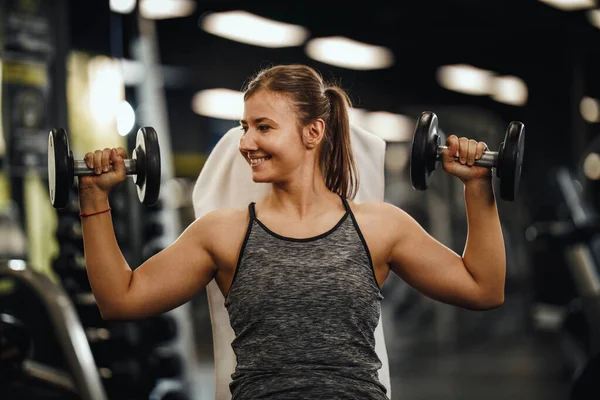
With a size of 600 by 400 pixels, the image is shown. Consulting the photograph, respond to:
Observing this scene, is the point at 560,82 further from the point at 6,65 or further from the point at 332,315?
the point at 332,315

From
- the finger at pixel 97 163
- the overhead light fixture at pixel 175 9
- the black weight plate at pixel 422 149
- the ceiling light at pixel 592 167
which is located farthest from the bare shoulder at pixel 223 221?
the overhead light fixture at pixel 175 9

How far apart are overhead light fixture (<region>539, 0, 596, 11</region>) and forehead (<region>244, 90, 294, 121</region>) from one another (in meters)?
5.94

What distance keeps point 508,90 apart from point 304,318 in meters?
8.76

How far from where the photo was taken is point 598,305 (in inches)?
145

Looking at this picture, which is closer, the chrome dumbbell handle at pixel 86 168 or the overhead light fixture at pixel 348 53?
the chrome dumbbell handle at pixel 86 168

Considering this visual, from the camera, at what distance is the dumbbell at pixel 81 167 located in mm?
1424

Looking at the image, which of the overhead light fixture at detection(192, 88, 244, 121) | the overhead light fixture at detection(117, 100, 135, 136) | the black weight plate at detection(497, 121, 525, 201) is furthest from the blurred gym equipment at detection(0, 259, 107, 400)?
the overhead light fixture at detection(192, 88, 244, 121)

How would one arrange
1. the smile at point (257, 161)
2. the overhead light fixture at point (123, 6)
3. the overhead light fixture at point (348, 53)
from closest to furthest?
the smile at point (257, 161) < the overhead light fixture at point (123, 6) < the overhead light fixture at point (348, 53)

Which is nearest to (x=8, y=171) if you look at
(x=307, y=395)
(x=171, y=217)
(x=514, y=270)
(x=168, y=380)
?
(x=171, y=217)

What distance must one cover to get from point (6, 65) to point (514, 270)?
18.9 ft

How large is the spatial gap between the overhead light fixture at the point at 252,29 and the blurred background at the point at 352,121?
2 cm

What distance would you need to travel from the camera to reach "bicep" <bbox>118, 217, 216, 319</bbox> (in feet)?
4.95

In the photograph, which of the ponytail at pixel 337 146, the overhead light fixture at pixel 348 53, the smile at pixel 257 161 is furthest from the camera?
the overhead light fixture at pixel 348 53

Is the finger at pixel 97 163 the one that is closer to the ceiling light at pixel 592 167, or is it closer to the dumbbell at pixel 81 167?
the dumbbell at pixel 81 167
